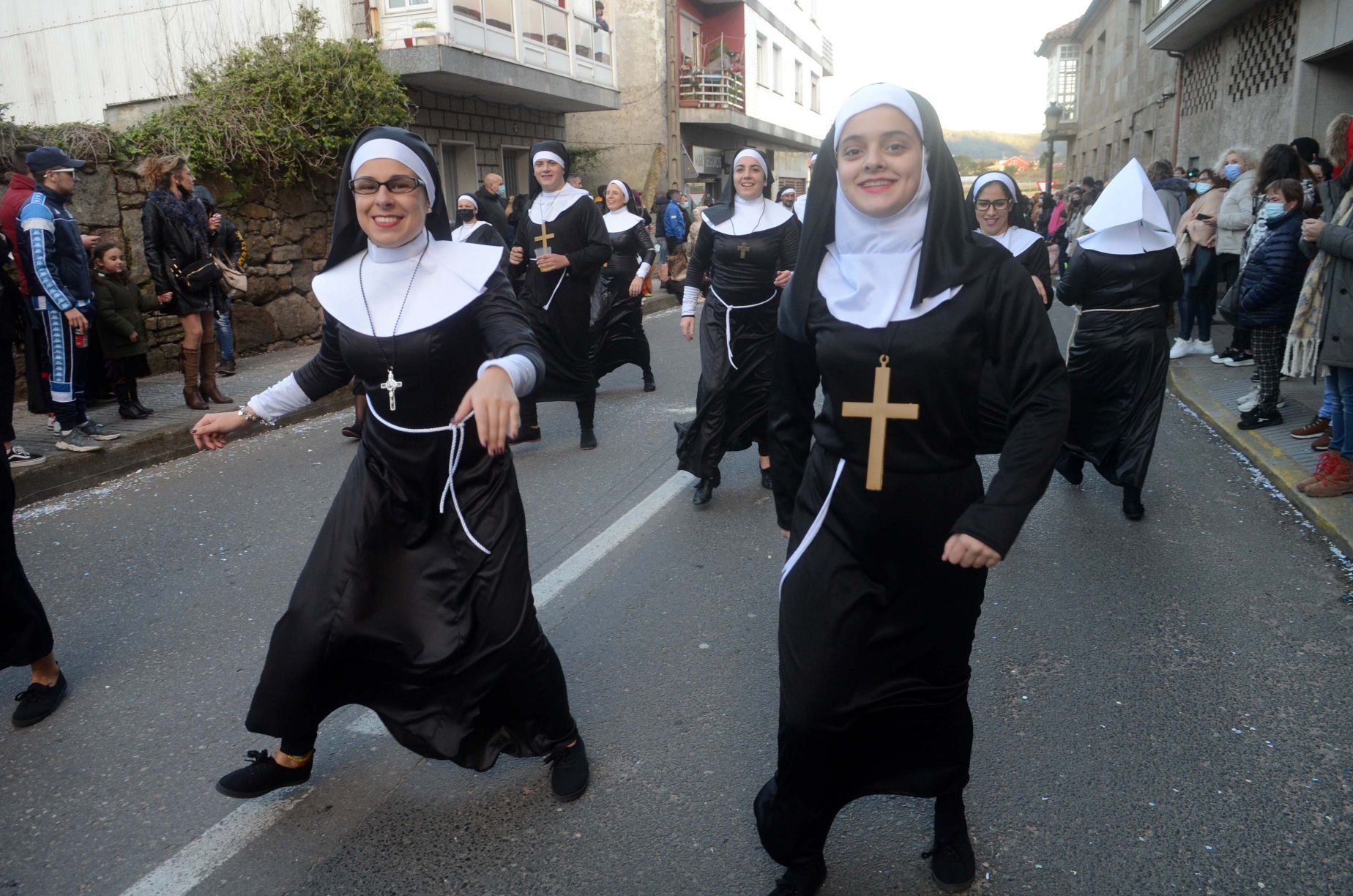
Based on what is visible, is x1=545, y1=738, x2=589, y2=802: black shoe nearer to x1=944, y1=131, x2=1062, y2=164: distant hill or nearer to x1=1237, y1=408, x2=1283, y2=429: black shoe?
x1=1237, y1=408, x2=1283, y2=429: black shoe

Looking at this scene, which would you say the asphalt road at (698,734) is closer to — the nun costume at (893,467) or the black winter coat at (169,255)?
the nun costume at (893,467)

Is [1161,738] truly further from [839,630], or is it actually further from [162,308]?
[162,308]

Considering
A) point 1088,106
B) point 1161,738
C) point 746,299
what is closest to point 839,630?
point 1161,738

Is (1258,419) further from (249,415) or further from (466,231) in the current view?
(249,415)

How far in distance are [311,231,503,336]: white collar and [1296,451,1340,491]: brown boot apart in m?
4.92

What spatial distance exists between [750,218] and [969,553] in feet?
14.1

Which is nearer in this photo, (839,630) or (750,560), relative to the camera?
(839,630)

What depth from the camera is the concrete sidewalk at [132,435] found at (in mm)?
6750

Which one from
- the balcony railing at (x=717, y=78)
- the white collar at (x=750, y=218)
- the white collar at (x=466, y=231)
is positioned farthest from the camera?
the balcony railing at (x=717, y=78)

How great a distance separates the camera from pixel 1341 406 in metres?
5.67

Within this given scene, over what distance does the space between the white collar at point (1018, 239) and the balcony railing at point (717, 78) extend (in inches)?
891

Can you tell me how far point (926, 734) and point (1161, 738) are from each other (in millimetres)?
1310

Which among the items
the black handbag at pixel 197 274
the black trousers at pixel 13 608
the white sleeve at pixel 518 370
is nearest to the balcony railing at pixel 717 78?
the black handbag at pixel 197 274

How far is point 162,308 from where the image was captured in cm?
848
